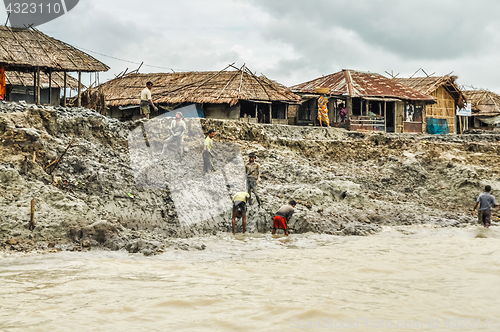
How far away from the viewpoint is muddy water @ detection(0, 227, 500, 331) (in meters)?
4.75

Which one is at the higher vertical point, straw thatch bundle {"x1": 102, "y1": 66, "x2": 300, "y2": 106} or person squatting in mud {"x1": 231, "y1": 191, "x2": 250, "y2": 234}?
straw thatch bundle {"x1": 102, "y1": 66, "x2": 300, "y2": 106}

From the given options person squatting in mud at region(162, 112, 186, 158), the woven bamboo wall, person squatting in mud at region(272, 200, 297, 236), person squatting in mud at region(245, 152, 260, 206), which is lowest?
person squatting in mud at region(272, 200, 297, 236)

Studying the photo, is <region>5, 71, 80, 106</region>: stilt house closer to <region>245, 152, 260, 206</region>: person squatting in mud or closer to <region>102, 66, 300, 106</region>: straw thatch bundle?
<region>102, 66, 300, 106</region>: straw thatch bundle

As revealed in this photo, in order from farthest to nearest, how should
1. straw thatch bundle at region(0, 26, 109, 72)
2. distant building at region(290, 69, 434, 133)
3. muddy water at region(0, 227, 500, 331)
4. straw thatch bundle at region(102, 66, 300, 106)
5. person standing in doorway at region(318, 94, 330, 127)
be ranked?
distant building at region(290, 69, 434, 133), person standing in doorway at region(318, 94, 330, 127), straw thatch bundle at region(102, 66, 300, 106), straw thatch bundle at region(0, 26, 109, 72), muddy water at region(0, 227, 500, 331)

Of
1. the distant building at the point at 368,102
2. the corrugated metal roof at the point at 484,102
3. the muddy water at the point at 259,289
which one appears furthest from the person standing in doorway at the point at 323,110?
the corrugated metal roof at the point at 484,102

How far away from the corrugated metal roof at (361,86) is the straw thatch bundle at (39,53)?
11.2 meters

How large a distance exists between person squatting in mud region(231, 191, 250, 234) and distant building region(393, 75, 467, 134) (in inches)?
758

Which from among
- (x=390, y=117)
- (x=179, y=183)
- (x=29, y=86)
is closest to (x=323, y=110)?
(x=390, y=117)

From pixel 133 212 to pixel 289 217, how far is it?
3.55 metres

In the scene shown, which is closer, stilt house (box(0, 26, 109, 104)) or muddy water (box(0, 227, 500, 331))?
muddy water (box(0, 227, 500, 331))

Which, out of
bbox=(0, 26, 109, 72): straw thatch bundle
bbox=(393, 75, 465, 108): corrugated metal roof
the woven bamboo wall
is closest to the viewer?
bbox=(0, 26, 109, 72): straw thatch bundle

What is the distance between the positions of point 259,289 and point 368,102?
18315 mm

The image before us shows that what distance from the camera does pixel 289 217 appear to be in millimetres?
9906

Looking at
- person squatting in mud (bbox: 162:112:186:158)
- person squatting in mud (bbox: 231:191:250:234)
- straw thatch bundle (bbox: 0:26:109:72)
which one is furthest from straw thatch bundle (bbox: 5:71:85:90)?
person squatting in mud (bbox: 231:191:250:234)
